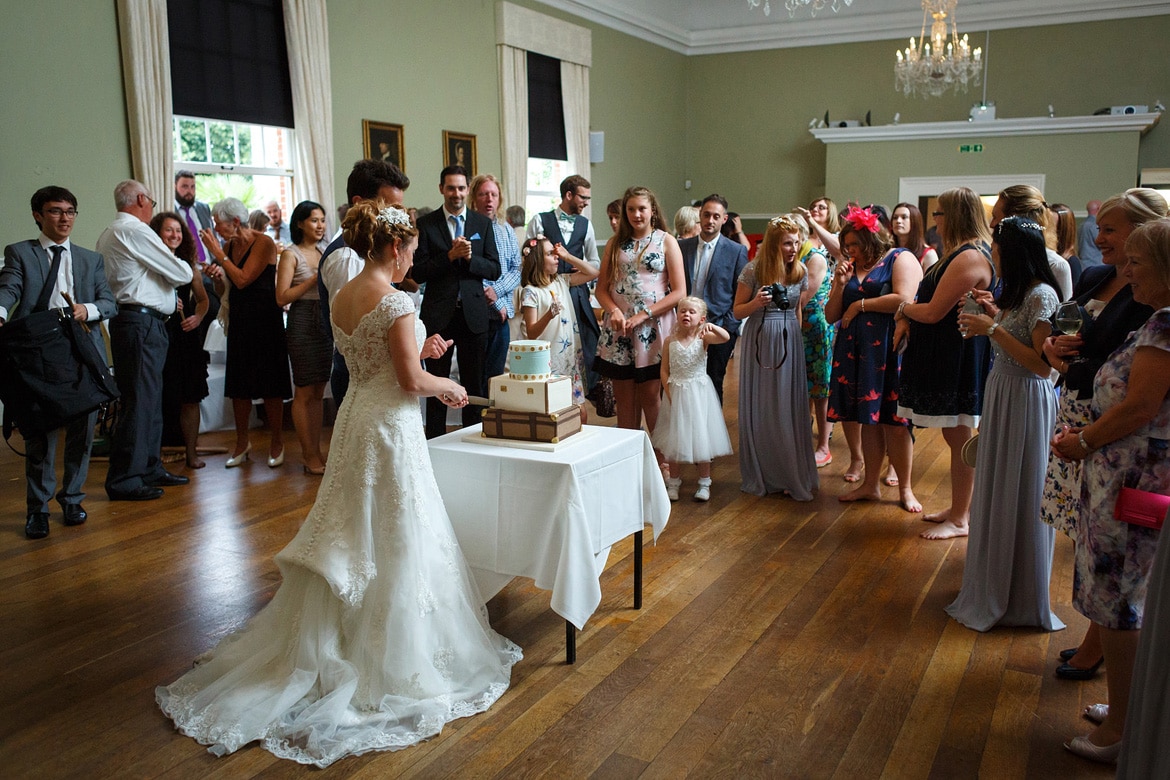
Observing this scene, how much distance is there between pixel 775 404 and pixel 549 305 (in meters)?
1.49

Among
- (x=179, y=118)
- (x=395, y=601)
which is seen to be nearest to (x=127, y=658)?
(x=395, y=601)

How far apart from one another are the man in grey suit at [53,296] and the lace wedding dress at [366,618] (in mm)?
2132

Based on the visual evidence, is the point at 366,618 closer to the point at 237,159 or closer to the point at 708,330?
the point at 708,330

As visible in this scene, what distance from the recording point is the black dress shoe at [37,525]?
14.6ft

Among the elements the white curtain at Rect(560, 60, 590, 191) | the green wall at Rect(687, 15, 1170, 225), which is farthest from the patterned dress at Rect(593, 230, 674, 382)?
the green wall at Rect(687, 15, 1170, 225)

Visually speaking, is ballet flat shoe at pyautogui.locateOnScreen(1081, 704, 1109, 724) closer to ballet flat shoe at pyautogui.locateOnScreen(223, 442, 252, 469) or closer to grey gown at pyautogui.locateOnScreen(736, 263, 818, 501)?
grey gown at pyautogui.locateOnScreen(736, 263, 818, 501)

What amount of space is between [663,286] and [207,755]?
3339 mm

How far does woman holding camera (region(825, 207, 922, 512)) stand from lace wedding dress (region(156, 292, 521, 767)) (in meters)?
2.60

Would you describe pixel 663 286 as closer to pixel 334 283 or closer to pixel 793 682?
pixel 334 283

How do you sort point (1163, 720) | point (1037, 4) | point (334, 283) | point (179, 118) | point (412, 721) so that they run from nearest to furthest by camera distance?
point (1163, 720) < point (412, 721) < point (334, 283) < point (179, 118) < point (1037, 4)

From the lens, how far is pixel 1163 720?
1701 millimetres

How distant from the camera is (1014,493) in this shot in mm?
3295

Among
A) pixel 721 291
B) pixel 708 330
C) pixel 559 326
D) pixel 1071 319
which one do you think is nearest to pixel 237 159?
pixel 559 326

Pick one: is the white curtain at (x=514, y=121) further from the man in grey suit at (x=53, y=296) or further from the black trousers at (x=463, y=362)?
the man in grey suit at (x=53, y=296)
